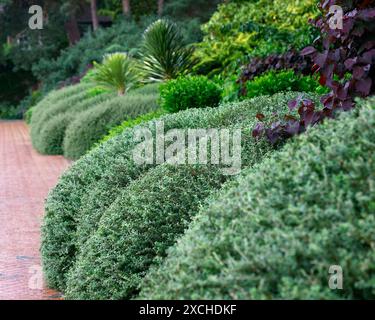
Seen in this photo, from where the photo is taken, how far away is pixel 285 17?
675 inches

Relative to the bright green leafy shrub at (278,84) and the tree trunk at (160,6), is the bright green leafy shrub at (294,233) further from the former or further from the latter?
the tree trunk at (160,6)

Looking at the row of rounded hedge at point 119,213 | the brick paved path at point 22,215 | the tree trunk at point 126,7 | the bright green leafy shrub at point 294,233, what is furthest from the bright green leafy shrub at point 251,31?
the tree trunk at point 126,7

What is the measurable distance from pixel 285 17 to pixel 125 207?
12.9 m

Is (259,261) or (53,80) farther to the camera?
(53,80)

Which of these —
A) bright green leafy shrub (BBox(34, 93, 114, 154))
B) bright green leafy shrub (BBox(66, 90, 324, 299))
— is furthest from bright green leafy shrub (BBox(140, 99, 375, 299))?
bright green leafy shrub (BBox(34, 93, 114, 154))

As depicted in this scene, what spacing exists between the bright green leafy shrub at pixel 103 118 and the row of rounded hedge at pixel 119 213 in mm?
7099

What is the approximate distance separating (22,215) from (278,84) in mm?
3916

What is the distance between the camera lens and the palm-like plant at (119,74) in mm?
17172

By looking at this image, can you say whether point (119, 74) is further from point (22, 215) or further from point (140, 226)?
point (140, 226)

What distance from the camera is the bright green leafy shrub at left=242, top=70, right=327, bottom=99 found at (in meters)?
9.43

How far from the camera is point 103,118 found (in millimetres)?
14250

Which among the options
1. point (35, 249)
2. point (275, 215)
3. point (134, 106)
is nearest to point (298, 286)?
point (275, 215)

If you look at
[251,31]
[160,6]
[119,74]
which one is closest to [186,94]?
[251,31]
